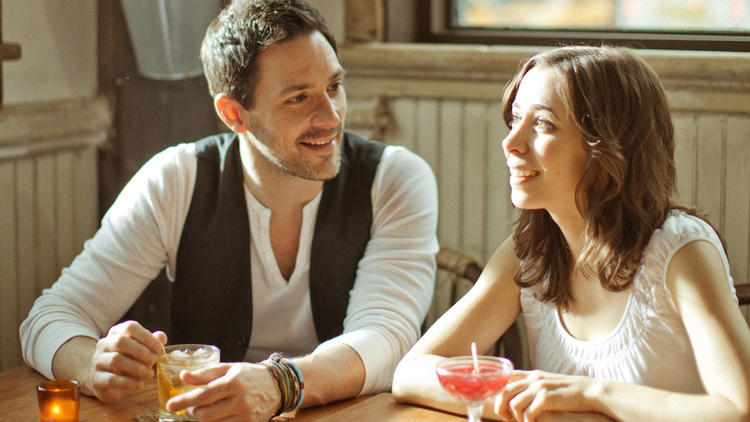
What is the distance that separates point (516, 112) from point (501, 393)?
53 centimetres

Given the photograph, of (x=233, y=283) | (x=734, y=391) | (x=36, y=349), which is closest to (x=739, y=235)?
(x=734, y=391)

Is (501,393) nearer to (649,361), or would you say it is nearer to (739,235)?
(649,361)

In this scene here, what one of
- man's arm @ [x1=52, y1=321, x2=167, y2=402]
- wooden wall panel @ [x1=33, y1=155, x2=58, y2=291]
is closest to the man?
man's arm @ [x1=52, y1=321, x2=167, y2=402]

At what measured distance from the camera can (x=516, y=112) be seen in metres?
1.66

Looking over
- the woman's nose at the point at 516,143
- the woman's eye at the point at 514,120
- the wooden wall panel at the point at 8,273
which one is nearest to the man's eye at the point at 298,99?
the woman's eye at the point at 514,120

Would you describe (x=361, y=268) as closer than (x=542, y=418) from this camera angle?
No

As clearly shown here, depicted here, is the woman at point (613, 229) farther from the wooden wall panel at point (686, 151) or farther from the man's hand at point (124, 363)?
the wooden wall panel at point (686, 151)

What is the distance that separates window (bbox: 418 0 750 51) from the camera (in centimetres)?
267

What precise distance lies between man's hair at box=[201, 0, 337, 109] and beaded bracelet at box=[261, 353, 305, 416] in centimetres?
80

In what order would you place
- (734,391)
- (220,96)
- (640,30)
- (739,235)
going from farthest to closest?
(640,30) < (739,235) < (220,96) < (734,391)

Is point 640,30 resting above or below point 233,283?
above

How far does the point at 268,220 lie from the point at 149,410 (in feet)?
2.23

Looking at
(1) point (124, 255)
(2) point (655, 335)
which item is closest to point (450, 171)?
(1) point (124, 255)

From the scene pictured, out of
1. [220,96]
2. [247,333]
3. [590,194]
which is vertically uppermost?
[220,96]
